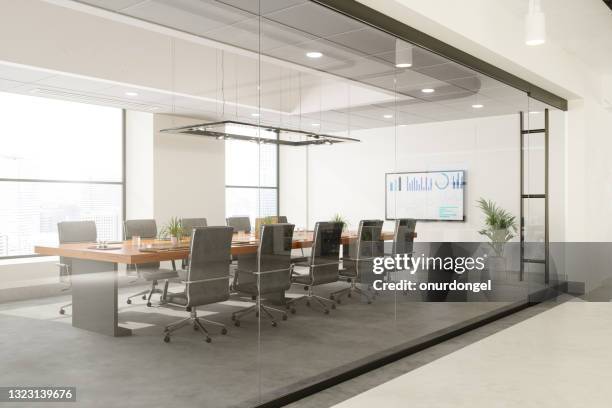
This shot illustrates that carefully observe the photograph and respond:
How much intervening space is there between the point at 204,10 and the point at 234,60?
37 cm

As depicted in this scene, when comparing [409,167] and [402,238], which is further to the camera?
[409,167]

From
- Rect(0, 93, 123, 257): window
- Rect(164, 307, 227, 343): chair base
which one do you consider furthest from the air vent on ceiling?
Rect(164, 307, 227, 343): chair base

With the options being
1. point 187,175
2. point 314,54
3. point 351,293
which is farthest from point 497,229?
point 187,175

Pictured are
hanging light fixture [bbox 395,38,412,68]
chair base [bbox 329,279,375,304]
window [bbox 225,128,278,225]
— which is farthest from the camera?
hanging light fixture [bbox 395,38,412,68]

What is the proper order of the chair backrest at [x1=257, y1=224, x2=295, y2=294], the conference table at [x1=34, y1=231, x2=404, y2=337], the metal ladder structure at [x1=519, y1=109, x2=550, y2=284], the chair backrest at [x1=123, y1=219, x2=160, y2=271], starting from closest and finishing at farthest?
the conference table at [x1=34, y1=231, x2=404, y2=337] → the chair backrest at [x1=123, y1=219, x2=160, y2=271] → the chair backrest at [x1=257, y1=224, x2=295, y2=294] → the metal ladder structure at [x1=519, y1=109, x2=550, y2=284]

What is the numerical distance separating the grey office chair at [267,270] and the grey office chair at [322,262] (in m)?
0.17

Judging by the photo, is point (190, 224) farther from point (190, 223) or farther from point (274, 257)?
point (274, 257)

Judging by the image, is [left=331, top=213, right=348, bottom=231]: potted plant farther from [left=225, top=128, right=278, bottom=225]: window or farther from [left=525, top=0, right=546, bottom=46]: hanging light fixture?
[left=525, top=0, right=546, bottom=46]: hanging light fixture

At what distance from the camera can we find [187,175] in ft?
10.0

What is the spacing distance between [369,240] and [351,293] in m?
0.47

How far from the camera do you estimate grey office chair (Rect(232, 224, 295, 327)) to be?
3520 mm

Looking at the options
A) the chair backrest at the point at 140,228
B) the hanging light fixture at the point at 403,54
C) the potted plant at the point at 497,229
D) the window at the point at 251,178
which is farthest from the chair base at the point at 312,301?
the potted plant at the point at 497,229

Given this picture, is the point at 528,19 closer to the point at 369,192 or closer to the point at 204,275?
the point at 369,192

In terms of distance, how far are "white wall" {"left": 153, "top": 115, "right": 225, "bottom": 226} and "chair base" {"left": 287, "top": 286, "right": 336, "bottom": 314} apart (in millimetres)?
927
